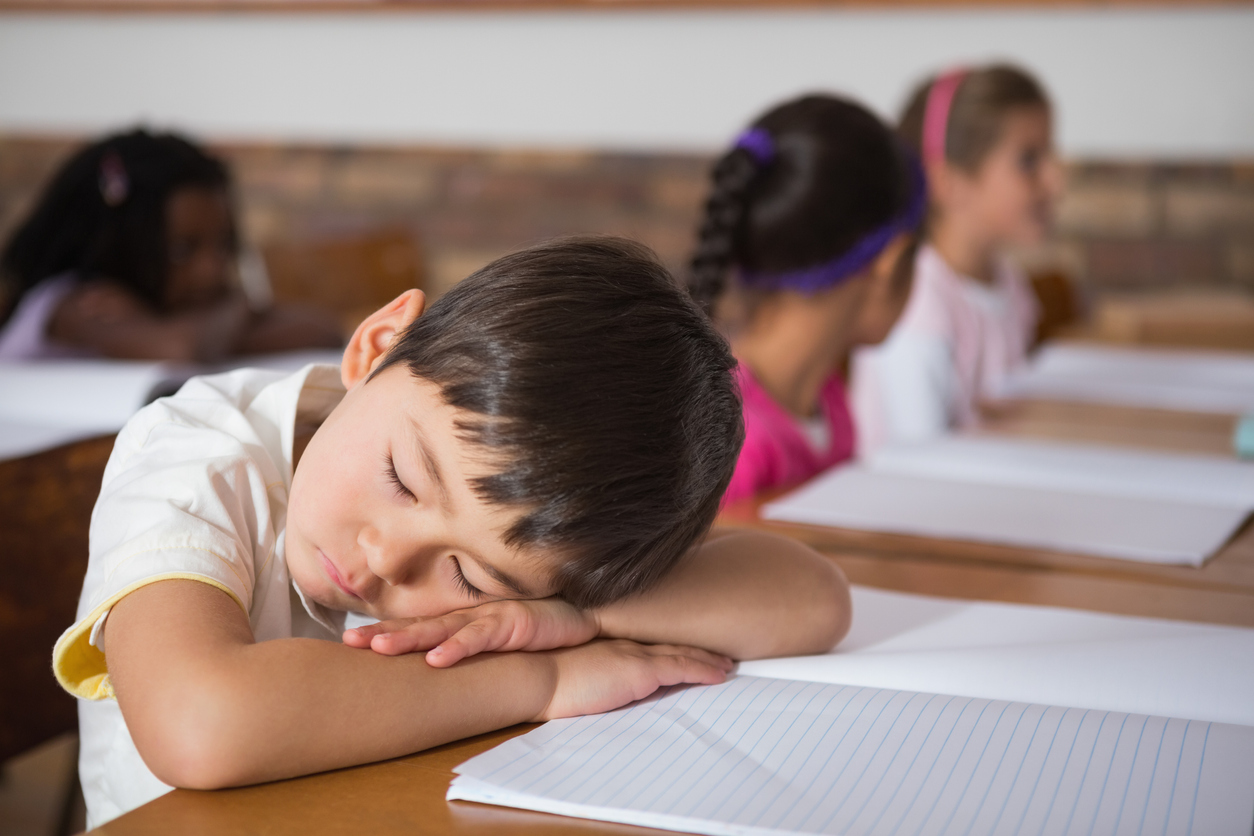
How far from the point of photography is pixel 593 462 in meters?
0.61

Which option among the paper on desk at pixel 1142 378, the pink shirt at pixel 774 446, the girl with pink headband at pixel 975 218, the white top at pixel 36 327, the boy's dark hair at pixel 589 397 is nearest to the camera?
the boy's dark hair at pixel 589 397

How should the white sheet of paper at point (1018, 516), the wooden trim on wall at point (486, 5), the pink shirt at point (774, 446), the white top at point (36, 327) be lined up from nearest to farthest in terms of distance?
the white sheet of paper at point (1018, 516) → the pink shirt at point (774, 446) → the white top at point (36, 327) → the wooden trim on wall at point (486, 5)

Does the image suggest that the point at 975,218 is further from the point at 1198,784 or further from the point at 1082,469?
the point at 1198,784

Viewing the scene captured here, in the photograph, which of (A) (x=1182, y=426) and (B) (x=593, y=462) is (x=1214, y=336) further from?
(B) (x=593, y=462)

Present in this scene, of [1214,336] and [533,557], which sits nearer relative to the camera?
[533,557]

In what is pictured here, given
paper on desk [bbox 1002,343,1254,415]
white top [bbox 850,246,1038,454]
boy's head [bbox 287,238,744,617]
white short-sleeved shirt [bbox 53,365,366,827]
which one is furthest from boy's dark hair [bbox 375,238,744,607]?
paper on desk [bbox 1002,343,1254,415]

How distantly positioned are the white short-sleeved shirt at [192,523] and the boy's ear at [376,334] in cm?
3

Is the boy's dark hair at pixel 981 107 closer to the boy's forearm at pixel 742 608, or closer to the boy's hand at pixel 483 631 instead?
the boy's forearm at pixel 742 608

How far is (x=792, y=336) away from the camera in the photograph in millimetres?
1487

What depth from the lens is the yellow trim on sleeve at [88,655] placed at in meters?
0.60

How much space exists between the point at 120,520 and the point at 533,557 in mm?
219

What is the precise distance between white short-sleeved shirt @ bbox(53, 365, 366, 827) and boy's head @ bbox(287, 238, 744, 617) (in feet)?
0.10

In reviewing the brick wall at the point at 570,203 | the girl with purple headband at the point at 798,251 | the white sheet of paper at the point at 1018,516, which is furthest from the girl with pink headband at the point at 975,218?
the brick wall at the point at 570,203

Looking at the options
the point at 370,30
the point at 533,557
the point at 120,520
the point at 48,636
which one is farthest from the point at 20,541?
the point at 370,30
